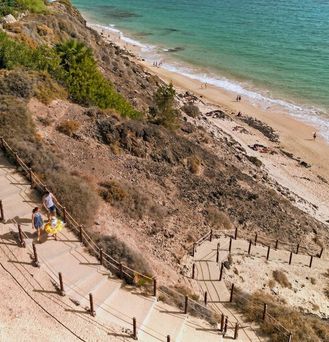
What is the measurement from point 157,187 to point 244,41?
5760cm

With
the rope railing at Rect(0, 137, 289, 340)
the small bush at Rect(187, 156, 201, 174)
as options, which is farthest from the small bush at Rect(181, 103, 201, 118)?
the rope railing at Rect(0, 137, 289, 340)

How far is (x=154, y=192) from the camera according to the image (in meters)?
22.3

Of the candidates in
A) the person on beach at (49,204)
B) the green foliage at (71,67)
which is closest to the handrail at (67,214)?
the person on beach at (49,204)

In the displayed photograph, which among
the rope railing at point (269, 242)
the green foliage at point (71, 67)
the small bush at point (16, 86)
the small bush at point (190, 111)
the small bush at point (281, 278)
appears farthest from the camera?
the small bush at point (190, 111)

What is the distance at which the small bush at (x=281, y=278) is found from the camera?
19320 millimetres

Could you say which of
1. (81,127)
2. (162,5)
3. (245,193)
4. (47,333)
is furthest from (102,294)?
(162,5)

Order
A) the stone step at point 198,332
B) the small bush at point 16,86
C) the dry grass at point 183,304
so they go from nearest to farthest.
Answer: the stone step at point 198,332 → the dry grass at point 183,304 → the small bush at point 16,86

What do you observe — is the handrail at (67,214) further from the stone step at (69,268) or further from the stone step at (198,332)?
the stone step at (198,332)

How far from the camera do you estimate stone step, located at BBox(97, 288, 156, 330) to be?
13.5m

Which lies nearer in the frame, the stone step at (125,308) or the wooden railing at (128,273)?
the stone step at (125,308)

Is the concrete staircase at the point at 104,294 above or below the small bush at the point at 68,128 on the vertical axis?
below

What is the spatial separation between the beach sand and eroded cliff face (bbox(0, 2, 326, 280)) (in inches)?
128

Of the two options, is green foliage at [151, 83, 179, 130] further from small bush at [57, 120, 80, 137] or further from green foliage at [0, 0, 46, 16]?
green foliage at [0, 0, 46, 16]

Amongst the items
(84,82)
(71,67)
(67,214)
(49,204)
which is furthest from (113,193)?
(71,67)
